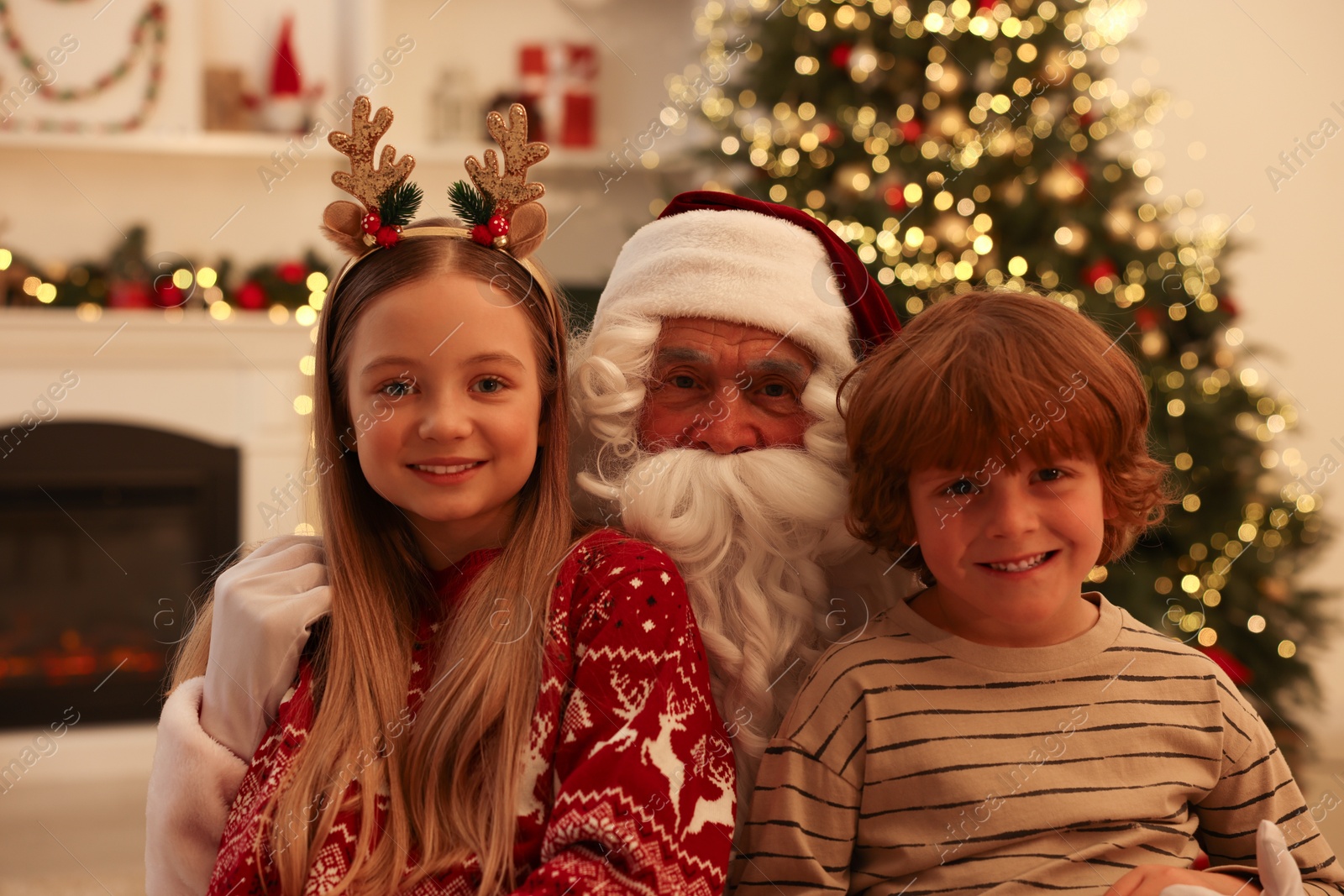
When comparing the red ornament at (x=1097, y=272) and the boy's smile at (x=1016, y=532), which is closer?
the boy's smile at (x=1016, y=532)

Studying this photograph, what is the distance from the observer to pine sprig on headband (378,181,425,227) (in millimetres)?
1312

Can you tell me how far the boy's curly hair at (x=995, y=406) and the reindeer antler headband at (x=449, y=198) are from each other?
1.50 feet

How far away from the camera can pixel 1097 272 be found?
10.2ft

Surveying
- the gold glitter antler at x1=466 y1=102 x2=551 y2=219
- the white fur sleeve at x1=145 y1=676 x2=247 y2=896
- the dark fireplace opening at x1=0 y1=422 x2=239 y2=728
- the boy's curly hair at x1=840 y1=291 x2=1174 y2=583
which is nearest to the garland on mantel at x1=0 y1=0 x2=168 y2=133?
the dark fireplace opening at x1=0 y1=422 x2=239 y2=728

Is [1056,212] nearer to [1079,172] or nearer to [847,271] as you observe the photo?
[1079,172]

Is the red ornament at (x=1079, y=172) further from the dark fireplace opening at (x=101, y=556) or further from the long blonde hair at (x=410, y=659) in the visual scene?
the dark fireplace opening at (x=101, y=556)

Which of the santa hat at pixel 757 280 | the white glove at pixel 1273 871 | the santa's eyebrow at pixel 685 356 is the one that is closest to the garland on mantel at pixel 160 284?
the santa hat at pixel 757 280

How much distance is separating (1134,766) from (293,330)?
3502mm

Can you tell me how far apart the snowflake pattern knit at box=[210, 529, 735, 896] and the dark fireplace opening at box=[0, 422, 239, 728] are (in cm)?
305

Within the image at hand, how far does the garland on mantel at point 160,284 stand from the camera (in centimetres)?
391

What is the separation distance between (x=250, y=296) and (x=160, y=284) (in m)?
0.36

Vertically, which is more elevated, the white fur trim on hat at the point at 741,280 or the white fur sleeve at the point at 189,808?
the white fur trim on hat at the point at 741,280

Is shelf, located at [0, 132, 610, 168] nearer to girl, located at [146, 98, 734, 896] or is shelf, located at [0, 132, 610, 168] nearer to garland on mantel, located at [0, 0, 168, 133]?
garland on mantel, located at [0, 0, 168, 133]

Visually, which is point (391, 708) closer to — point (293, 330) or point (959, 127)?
point (959, 127)
